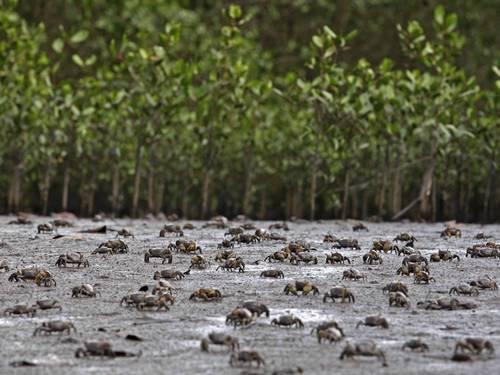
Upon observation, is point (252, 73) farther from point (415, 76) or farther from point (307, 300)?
point (307, 300)

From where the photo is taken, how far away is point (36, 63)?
2330cm

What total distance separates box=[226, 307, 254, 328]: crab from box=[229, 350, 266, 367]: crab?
3.68 feet

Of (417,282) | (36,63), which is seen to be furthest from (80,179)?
(417,282)

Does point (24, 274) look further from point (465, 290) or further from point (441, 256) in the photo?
point (441, 256)

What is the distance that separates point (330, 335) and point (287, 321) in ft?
1.98

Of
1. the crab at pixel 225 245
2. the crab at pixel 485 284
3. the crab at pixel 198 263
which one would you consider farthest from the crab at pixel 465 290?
the crab at pixel 225 245

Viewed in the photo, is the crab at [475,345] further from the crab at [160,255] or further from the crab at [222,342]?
the crab at [160,255]

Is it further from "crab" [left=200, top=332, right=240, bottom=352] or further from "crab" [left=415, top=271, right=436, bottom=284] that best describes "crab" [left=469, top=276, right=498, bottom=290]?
"crab" [left=200, top=332, right=240, bottom=352]

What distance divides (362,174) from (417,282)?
52.6 feet

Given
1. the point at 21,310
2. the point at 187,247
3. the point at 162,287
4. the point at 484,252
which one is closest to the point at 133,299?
the point at 162,287

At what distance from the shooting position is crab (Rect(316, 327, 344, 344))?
22.0 feet

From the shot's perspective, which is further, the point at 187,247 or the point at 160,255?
the point at 187,247

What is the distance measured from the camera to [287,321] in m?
7.27

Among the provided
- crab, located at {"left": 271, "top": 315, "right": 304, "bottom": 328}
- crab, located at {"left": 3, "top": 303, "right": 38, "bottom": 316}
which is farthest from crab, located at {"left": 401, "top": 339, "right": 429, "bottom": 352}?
crab, located at {"left": 3, "top": 303, "right": 38, "bottom": 316}
